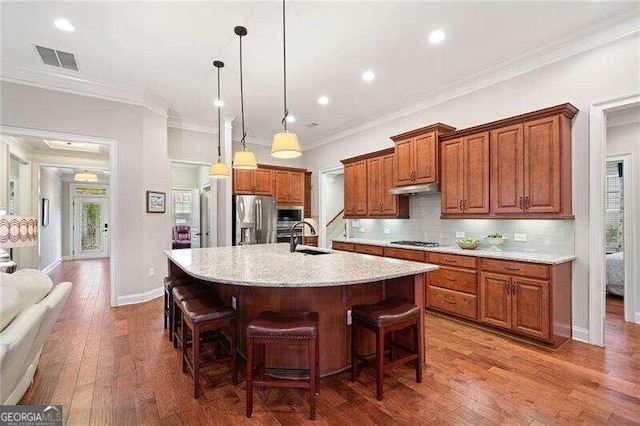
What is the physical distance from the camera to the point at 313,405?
195 centimetres

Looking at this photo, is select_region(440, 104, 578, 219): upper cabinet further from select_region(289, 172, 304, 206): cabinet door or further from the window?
the window

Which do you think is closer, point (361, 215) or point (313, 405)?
point (313, 405)

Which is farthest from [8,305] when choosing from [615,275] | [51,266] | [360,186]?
[51,266]

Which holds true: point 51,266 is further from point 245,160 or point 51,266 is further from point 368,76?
point 368,76

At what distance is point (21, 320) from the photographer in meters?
1.55

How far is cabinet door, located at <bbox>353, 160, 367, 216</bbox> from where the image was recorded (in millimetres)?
5336

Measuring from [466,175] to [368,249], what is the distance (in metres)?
1.87

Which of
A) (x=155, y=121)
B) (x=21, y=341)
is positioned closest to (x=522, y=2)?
(x=21, y=341)

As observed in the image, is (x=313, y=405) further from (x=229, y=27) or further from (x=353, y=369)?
(x=229, y=27)

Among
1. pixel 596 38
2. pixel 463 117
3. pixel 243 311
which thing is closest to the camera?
pixel 243 311

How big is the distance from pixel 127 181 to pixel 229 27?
2.79m

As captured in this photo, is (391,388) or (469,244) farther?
(469,244)

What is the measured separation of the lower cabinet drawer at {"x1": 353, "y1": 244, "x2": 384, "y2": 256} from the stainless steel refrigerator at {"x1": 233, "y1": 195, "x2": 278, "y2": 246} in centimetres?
187

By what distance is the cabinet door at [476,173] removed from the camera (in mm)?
3609
